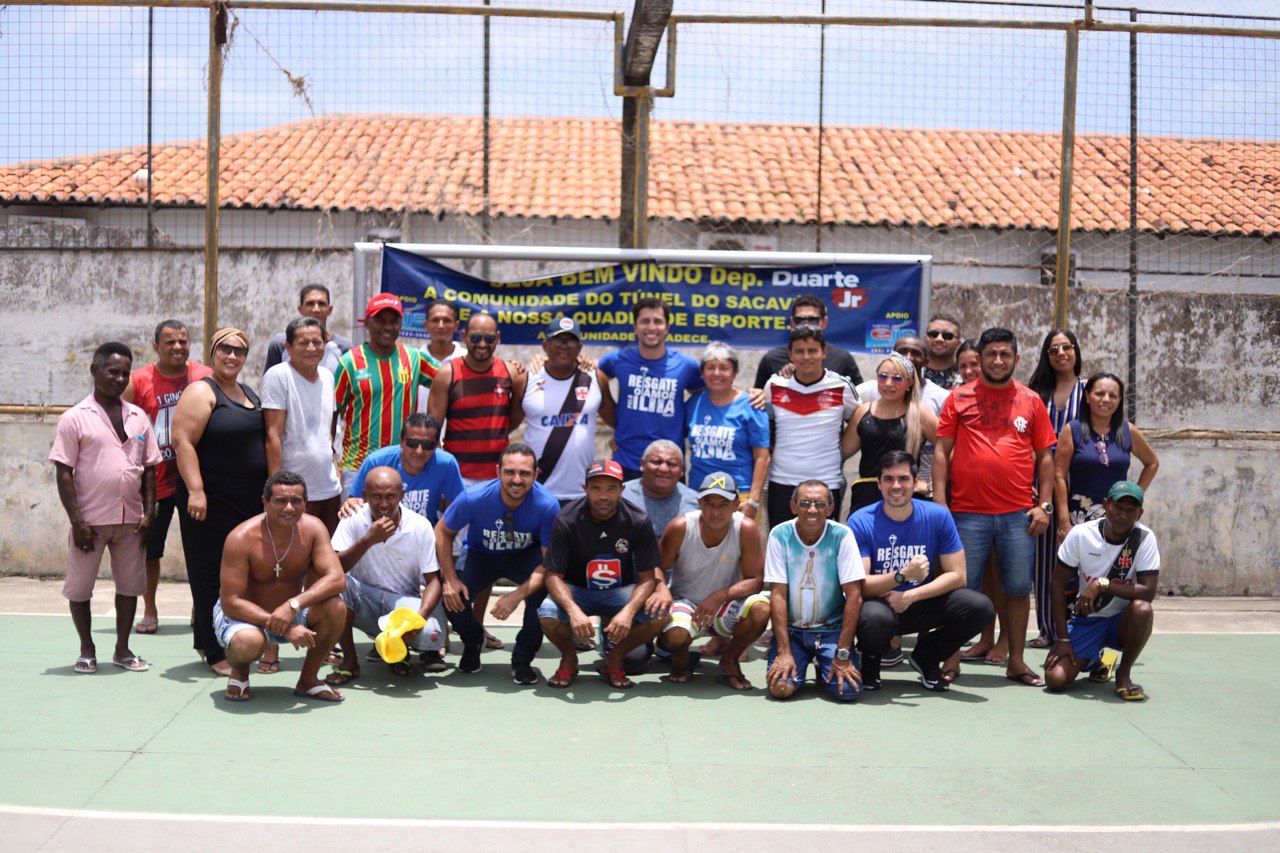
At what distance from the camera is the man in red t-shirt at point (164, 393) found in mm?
7020

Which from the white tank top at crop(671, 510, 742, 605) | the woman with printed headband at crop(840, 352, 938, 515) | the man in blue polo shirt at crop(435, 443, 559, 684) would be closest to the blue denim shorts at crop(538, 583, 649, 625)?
the man in blue polo shirt at crop(435, 443, 559, 684)

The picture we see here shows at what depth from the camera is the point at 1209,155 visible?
1255 centimetres

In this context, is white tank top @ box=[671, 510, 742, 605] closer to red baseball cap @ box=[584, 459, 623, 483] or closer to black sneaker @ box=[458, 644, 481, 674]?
red baseball cap @ box=[584, 459, 623, 483]

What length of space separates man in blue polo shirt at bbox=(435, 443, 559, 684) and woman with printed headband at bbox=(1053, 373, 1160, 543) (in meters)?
Answer: 2.82

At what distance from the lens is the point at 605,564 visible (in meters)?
6.34

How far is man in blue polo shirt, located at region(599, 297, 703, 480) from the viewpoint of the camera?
7121 millimetres

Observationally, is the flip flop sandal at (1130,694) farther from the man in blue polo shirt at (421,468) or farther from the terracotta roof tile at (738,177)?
the terracotta roof tile at (738,177)

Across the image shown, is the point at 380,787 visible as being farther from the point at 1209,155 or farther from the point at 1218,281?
the point at 1209,155

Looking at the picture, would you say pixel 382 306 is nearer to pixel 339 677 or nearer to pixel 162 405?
pixel 162 405

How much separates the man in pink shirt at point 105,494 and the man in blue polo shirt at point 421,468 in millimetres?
1062

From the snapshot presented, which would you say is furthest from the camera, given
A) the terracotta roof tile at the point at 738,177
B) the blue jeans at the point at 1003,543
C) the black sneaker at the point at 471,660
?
the terracotta roof tile at the point at 738,177

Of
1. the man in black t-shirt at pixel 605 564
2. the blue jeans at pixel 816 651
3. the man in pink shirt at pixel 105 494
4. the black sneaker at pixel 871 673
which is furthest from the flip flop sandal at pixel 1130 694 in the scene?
the man in pink shirt at pixel 105 494

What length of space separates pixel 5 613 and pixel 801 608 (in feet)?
16.3

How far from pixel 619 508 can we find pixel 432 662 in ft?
4.37
